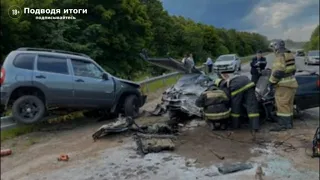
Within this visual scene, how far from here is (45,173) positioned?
3.05 metres

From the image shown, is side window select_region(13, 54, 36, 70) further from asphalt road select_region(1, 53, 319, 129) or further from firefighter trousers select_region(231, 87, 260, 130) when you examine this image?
firefighter trousers select_region(231, 87, 260, 130)

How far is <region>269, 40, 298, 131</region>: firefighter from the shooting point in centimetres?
540

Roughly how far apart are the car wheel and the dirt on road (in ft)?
0.94

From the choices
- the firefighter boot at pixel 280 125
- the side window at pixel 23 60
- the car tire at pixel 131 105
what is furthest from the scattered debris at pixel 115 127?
Answer: the side window at pixel 23 60

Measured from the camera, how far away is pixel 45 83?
2455mm

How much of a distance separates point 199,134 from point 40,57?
3493 mm

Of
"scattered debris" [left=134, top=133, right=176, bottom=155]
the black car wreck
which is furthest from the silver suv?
the black car wreck

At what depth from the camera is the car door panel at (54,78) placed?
226cm

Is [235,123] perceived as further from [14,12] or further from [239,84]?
[14,12]

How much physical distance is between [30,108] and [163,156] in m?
2.23

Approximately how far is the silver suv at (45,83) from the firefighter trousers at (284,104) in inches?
110

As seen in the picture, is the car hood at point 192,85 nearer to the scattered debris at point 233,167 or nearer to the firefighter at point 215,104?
the firefighter at point 215,104

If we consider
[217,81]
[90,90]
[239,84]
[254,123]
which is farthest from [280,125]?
[90,90]

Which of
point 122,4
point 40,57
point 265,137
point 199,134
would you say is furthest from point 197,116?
point 122,4
